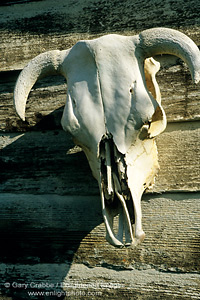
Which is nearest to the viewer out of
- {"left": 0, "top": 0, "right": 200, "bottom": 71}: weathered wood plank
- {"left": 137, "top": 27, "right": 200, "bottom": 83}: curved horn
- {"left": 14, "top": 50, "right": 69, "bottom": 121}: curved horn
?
{"left": 137, "top": 27, "right": 200, "bottom": 83}: curved horn

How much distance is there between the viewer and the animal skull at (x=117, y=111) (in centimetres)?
126

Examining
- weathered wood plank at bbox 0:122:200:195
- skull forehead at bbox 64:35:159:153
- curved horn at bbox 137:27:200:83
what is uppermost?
curved horn at bbox 137:27:200:83

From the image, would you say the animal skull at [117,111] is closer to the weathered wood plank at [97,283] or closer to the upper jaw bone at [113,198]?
the upper jaw bone at [113,198]

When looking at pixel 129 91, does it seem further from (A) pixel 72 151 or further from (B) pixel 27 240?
(B) pixel 27 240

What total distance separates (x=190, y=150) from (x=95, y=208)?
1.45 ft

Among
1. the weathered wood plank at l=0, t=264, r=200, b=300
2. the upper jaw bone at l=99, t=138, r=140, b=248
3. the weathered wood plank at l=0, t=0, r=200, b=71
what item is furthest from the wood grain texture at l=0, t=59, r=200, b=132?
the weathered wood plank at l=0, t=264, r=200, b=300

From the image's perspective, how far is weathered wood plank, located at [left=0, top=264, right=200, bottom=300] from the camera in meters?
1.54

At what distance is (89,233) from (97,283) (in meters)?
0.20

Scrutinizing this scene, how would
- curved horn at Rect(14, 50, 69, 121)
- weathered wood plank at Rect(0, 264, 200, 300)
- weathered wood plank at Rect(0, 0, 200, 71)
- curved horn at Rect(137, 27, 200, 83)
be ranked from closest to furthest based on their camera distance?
curved horn at Rect(137, 27, 200, 83) → curved horn at Rect(14, 50, 69, 121) → weathered wood plank at Rect(0, 264, 200, 300) → weathered wood plank at Rect(0, 0, 200, 71)

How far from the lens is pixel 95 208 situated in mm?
1651

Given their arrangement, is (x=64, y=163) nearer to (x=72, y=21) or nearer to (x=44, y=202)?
(x=44, y=202)

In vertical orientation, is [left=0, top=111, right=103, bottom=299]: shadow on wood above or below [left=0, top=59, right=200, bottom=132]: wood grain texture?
below

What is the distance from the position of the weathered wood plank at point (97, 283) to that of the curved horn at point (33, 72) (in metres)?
0.68

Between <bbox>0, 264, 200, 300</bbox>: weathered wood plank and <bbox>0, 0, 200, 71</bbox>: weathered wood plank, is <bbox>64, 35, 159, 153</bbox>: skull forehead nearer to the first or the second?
<bbox>0, 0, 200, 71</bbox>: weathered wood plank
